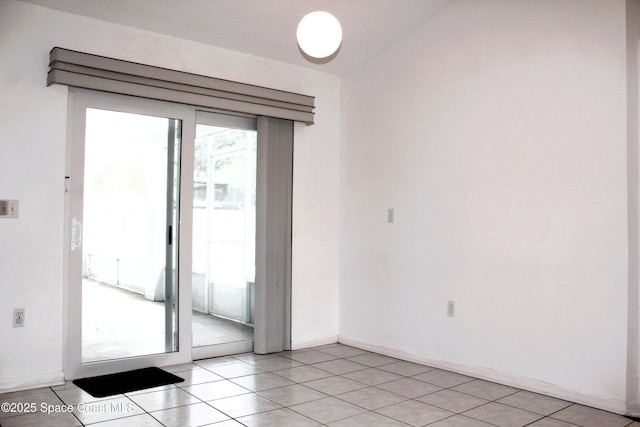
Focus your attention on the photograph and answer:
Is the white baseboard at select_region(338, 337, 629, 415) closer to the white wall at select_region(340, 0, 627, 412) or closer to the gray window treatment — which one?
the white wall at select_region(340, 0, 627, 412)

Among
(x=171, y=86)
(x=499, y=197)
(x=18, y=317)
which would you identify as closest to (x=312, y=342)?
(x=499, y=197)

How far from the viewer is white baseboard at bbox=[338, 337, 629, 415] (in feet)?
10.4

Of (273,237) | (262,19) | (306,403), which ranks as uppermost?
(262,19)

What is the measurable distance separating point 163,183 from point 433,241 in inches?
91.2

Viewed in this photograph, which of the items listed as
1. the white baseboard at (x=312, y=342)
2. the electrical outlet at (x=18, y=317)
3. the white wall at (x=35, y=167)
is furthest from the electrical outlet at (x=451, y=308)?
the electrical outlet at (x=18, y=317)

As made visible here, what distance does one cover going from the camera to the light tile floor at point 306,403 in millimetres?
2922

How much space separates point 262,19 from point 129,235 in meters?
2.04

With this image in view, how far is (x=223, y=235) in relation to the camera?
14.9 ft

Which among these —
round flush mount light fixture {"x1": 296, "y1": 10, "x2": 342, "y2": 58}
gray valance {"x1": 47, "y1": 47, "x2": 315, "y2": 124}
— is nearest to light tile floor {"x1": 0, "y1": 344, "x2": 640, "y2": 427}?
gray valance {"x1": 47, "y1": 47, "x2": 315, "y2": 124}

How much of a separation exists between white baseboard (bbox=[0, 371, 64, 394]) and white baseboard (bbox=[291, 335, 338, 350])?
2017 millimetres

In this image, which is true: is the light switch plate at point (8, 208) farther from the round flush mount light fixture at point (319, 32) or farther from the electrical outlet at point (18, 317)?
the round flush mount light fixture at point (319, 32)

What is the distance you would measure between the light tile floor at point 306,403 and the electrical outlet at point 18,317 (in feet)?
1.45

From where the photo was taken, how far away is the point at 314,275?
4984mm

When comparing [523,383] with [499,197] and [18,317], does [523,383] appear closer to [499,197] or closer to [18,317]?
[499,197]
